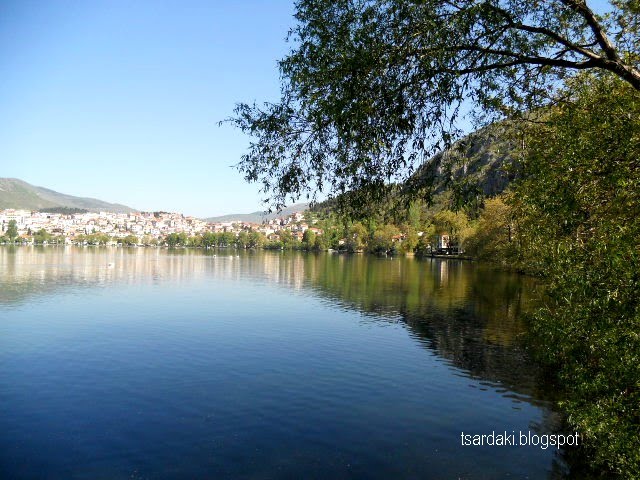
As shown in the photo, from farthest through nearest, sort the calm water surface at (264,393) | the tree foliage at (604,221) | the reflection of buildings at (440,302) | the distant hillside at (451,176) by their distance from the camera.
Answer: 1. the reflection of buildings at (440,302)
2. the calm water surface at (264,393)
3. the tree foliage at (604,221)
4. the distant hillside at (451,176)

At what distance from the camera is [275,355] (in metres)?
30.1

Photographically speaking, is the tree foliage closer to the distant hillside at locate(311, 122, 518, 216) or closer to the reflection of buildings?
the distant hillside at locate(311, 122, 518, 216)

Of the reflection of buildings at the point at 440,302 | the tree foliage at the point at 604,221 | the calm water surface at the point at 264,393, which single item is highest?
the tree foliage at the point at 604,221

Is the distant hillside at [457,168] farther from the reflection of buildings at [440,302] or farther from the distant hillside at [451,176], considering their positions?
the reflection of buildings at [440,302]

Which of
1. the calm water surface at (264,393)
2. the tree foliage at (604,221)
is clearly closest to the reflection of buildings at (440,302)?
the calm water surface at (264,393)

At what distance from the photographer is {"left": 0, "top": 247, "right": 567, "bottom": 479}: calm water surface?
52.2 ft

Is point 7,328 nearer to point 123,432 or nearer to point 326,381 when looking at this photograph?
point 123,432

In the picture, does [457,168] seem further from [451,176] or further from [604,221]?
[604,221]

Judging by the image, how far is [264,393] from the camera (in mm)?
22656

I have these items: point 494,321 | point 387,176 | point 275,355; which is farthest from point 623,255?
point 494,321

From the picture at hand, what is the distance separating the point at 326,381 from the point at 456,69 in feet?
62.6

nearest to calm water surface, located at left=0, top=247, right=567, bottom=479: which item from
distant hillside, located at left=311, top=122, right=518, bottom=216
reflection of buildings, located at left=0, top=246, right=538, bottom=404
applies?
reflection of buildings, located at left=0, top=246, right=538, bottom=404

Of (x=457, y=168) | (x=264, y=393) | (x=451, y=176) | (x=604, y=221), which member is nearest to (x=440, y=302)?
(x=264, y=393)

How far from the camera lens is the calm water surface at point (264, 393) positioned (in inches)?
626
